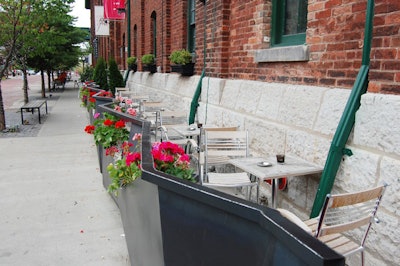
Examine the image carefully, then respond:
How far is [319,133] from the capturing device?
3824 millimetres

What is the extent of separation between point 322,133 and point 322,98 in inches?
13.6

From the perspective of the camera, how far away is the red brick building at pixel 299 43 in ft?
10.2

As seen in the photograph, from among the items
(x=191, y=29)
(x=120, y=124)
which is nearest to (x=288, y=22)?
(x=120, y=124)

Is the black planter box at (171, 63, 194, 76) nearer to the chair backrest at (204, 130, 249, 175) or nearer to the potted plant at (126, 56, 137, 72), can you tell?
the chair backrest at (204, 130, 249, 175)

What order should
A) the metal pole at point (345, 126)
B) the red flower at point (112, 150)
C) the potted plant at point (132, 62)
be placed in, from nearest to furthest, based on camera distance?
the metal pole at point (345, 126), the red flower at point (112, 150), the potted plant at point (132, 62)

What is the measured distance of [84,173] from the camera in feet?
22.2

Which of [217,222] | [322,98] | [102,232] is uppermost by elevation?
[322,98]

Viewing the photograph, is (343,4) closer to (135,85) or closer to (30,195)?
(30,195)

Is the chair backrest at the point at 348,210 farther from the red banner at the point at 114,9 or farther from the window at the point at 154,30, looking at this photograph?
the red banner at the point at 114,9

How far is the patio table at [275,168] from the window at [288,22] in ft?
5.10

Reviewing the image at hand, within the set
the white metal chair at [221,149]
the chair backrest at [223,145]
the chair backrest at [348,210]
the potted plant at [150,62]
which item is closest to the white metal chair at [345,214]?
the chair backrest at [348,210]

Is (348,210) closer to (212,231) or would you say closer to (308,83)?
(212,231)

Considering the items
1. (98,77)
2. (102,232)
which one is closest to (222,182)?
(102,232)

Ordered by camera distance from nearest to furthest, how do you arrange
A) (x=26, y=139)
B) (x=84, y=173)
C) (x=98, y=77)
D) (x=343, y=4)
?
(x=343, y=4)
(x=84, y=173)
(x=26, y=139)
(x=98, y=77)
